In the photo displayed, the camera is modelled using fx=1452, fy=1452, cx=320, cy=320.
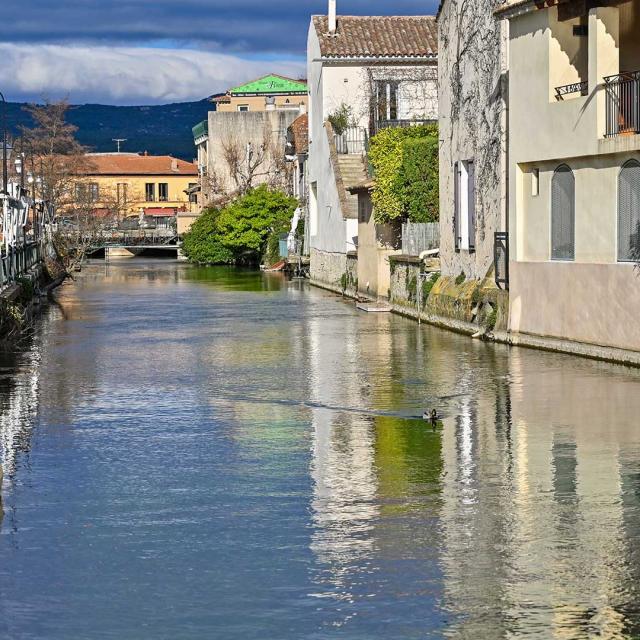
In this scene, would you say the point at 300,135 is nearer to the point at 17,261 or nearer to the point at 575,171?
the point at 17,261

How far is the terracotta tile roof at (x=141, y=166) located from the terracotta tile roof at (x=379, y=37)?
91.1 m

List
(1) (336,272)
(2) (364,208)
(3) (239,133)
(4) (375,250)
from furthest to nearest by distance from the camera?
(3) (239,133), (1) (336,272), (2) (364,208), (4) (375,250)

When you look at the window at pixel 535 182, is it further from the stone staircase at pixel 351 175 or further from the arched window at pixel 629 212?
the stone staircase at pixel 351 175

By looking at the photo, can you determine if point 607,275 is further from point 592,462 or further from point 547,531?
point 547,531

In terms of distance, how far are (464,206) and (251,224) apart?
1902 inches

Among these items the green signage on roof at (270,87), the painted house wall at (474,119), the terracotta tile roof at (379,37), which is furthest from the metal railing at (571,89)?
the green signage on roof at (270,87)

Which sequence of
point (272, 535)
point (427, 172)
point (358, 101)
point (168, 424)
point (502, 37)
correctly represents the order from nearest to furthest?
point (272, 535), point (168, 424), point (502, 37), point (427, 172), point (358, 101)

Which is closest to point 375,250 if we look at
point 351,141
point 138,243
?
point 351,141

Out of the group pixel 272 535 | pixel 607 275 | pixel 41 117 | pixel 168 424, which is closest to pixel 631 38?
pixel 607 275

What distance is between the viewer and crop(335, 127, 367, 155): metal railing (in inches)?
2175

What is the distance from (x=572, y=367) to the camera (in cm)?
2173

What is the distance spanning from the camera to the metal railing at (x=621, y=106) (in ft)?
74.5

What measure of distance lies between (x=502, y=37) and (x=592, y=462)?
16.4 m

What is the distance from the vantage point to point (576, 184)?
24.2 metres
